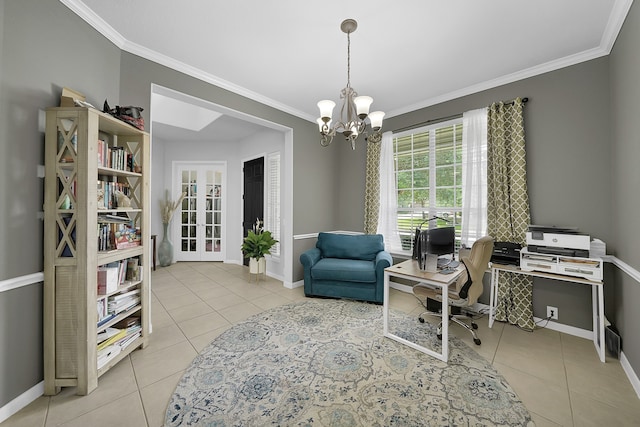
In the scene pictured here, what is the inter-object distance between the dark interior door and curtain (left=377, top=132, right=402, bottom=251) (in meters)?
2.38

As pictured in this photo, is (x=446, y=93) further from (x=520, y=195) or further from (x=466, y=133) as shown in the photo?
(x=520, y=195)

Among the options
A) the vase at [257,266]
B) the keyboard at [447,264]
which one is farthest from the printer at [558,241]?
the vase at [257,266]

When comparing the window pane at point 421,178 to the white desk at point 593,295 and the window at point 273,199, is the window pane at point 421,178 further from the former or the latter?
the window at point 273,199

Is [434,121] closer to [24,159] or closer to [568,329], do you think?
[568,329]

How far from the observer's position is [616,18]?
196 cm

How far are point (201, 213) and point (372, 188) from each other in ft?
13.6

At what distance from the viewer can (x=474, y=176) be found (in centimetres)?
310

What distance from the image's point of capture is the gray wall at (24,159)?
1.50m

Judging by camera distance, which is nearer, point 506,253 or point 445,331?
point 445,331

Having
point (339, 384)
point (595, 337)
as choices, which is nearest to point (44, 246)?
point (339, 384)

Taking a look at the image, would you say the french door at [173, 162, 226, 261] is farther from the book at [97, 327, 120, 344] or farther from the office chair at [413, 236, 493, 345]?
the office chair at [413, 236, 493, 345]

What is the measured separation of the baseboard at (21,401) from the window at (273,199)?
310 centimetres

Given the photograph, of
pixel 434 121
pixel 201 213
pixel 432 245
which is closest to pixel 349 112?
pixel 432 245

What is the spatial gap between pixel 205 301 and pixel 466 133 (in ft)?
13.8
